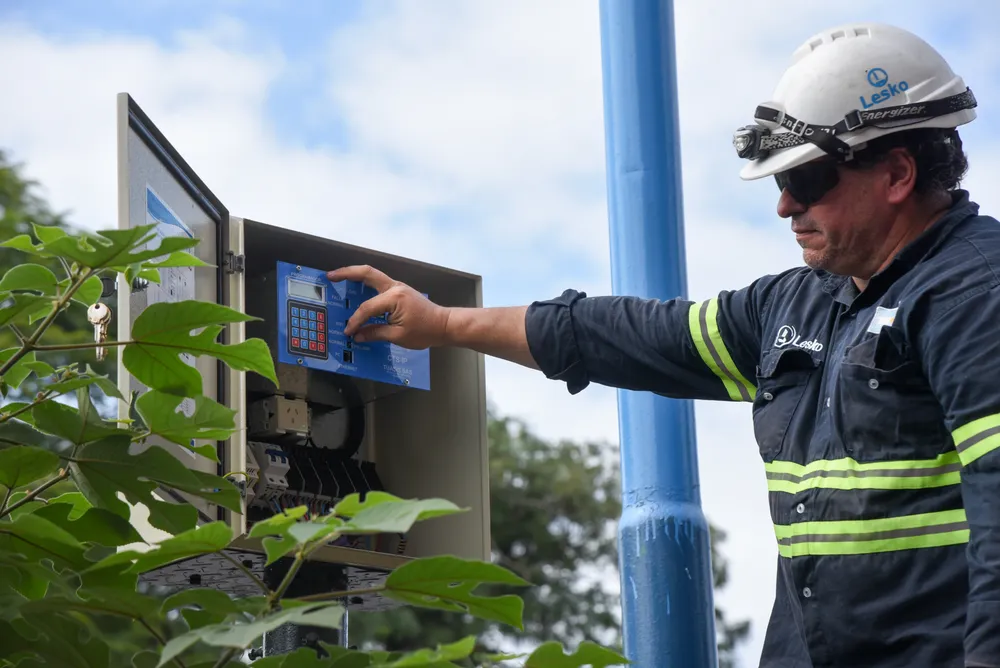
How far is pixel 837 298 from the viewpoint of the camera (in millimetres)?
2520

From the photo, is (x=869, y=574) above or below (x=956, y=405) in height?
below

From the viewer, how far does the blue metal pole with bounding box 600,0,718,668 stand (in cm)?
307

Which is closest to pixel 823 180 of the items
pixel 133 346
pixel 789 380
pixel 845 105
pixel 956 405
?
pixel 845 105

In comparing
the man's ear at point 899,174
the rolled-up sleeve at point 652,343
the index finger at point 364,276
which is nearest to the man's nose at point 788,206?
the man's ear at point 899,174

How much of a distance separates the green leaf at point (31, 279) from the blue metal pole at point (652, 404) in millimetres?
2052

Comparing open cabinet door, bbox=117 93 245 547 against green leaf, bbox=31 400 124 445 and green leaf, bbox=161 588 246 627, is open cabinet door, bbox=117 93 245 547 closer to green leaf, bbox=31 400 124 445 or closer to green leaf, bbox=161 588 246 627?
green leaf, bbox=31 400 124 445

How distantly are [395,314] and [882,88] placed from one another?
113cm

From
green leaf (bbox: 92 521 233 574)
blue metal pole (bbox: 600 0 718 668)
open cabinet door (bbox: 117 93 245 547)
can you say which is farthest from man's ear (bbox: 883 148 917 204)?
green leaf (bbox: 92 521 233 574)

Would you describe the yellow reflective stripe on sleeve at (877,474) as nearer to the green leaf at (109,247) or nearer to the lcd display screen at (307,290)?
the lcd display screen at (307,290)

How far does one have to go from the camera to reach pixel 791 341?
254 cm

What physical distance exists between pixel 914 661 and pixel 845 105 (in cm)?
98

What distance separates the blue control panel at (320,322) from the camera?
3057 millimetres

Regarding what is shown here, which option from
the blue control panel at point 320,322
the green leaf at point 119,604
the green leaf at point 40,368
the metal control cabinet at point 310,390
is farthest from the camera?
the blue control panel at point 320,322

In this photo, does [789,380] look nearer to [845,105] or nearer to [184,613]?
[845,105]
